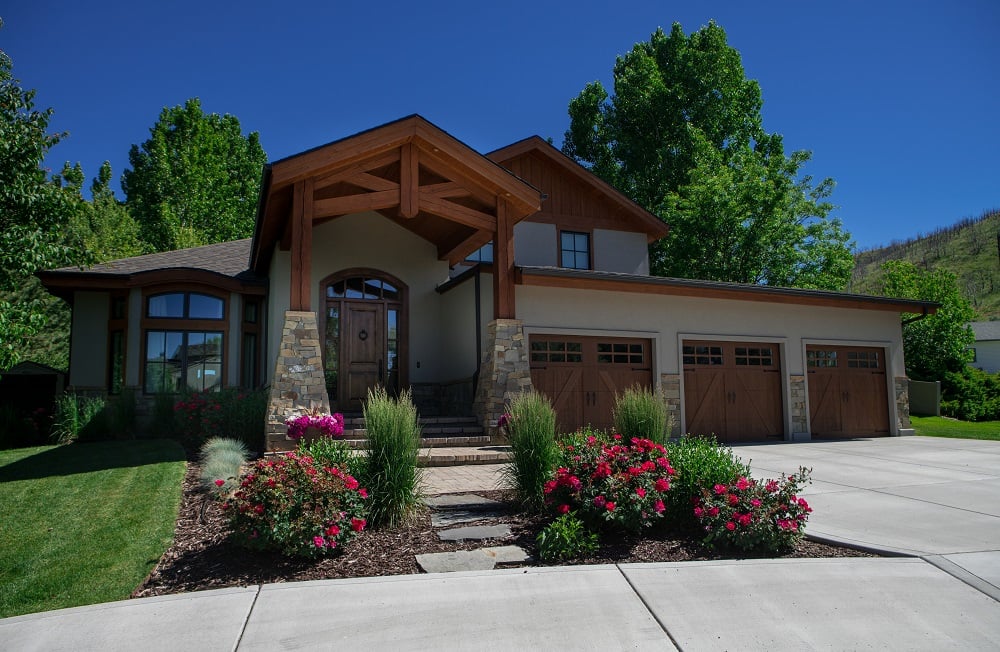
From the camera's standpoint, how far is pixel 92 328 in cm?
1285

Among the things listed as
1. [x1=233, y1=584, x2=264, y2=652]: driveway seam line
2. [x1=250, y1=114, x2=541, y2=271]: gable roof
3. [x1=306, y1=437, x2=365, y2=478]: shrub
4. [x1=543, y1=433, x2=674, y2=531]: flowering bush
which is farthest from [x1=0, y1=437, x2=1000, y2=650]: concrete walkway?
[x1=250, y1=114, x2=541, y2=271]: gable roof

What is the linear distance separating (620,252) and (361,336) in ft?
25.5

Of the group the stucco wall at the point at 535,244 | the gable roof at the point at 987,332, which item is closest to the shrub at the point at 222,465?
the stucco wall at the point at 535,244

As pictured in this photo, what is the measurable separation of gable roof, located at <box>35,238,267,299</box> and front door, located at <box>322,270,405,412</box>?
2.21 m

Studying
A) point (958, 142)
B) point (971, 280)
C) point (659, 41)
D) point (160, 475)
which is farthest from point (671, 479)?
point (971, 280)

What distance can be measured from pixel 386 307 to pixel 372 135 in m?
4.01

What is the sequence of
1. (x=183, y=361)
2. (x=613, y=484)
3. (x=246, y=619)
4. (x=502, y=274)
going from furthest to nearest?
(x=183, y=361), (x=502, y=274), (x=613, y=484), (x=246, y=619)

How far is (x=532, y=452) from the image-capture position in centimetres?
604

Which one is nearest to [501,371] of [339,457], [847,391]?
[339,457]

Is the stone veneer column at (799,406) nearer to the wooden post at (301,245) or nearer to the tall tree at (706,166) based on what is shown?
the tall tree at (706,166)

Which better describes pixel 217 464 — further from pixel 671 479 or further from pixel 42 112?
pixel 42 112

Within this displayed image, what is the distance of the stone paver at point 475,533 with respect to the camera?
522 cm

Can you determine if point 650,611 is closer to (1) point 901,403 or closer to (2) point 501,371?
(2) point 501,371

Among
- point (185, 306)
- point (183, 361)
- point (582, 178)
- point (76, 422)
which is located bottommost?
point (76, 422)
